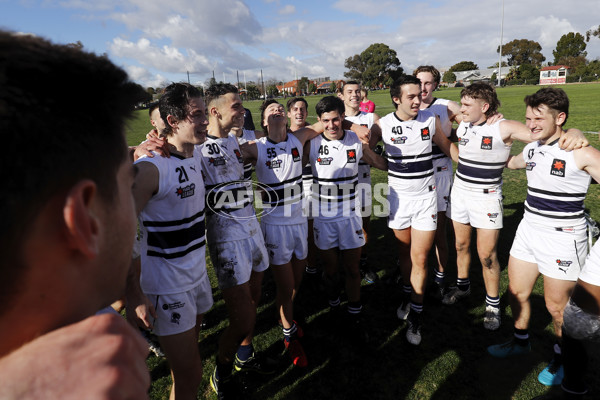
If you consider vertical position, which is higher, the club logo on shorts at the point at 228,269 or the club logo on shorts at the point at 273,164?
the club logo on shorts at the point at 273,164

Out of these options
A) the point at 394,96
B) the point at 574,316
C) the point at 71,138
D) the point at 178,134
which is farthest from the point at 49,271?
the point at 394,96

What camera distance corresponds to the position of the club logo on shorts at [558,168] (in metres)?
3.38

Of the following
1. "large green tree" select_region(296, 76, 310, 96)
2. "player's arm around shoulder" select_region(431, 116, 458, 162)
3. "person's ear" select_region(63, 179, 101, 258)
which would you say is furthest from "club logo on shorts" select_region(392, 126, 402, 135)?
"large green tree" select_region(296, 76, 310, 96)

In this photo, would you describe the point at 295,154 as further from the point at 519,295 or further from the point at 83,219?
the point at 83,219

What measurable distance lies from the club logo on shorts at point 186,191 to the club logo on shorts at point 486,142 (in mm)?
3842

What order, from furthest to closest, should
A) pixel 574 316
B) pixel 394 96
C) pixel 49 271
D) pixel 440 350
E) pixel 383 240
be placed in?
pixel 383 240
pixel 394 96
pixel 440 350
pixel 574 316
pixel 49 271

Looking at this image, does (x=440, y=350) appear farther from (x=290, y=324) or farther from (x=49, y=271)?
(x=49, y=271)

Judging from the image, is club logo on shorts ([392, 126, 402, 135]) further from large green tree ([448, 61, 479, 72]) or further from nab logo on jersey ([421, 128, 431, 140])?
large green tree ([448, 61, 479, 72])

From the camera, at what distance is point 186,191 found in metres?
2.83

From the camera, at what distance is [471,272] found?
5582 mm

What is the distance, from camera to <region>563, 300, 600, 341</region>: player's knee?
104 inches

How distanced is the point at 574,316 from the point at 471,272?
293 cm

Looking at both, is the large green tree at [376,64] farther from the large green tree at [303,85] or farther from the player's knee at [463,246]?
the player's knee at [463,246]

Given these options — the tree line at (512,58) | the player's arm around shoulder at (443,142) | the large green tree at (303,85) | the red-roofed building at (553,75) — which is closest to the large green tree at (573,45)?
the tree line at (512,58)
